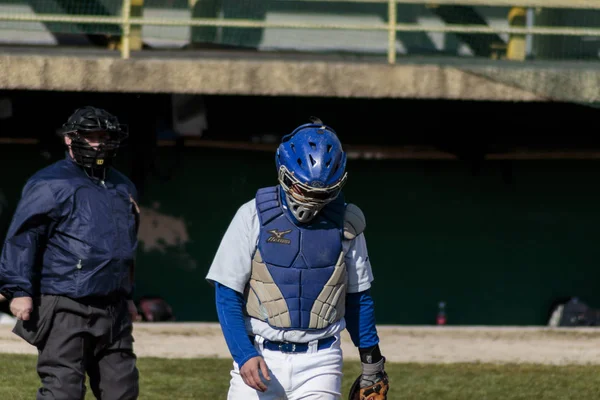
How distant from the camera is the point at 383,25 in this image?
11.1 m

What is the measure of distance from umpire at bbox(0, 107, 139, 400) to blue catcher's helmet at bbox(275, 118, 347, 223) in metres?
1.54

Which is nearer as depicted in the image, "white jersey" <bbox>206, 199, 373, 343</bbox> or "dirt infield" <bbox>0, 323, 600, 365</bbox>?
"white jersey" <bbox>206, 199, 373, 343</bbox>

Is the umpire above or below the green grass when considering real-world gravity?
above

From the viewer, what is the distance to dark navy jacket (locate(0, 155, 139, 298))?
5.54 metres

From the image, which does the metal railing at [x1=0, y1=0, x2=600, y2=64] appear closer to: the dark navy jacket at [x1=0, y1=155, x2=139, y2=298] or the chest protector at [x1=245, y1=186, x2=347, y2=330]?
the dark navy jacket at [x1=0, y1=155, x2=139, y2=298]

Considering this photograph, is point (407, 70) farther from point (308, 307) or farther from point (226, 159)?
point (308, 307)

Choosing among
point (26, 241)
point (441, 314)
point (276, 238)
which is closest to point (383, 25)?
point (441, 314)

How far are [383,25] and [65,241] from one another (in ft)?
20.3

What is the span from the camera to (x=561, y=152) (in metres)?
12.8

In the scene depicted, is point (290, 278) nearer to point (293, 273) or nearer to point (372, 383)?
point (293, 273)

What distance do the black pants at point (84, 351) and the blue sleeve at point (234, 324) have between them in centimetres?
137

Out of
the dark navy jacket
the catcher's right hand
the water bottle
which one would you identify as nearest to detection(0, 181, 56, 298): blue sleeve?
the dark navy jacket

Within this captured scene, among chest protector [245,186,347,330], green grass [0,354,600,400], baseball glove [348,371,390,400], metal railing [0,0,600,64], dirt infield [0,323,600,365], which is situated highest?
metal railing [0,0,600,64]

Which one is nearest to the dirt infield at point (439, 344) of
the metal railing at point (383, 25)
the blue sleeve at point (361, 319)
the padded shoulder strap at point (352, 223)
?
the metal railing at point (383, 25)
